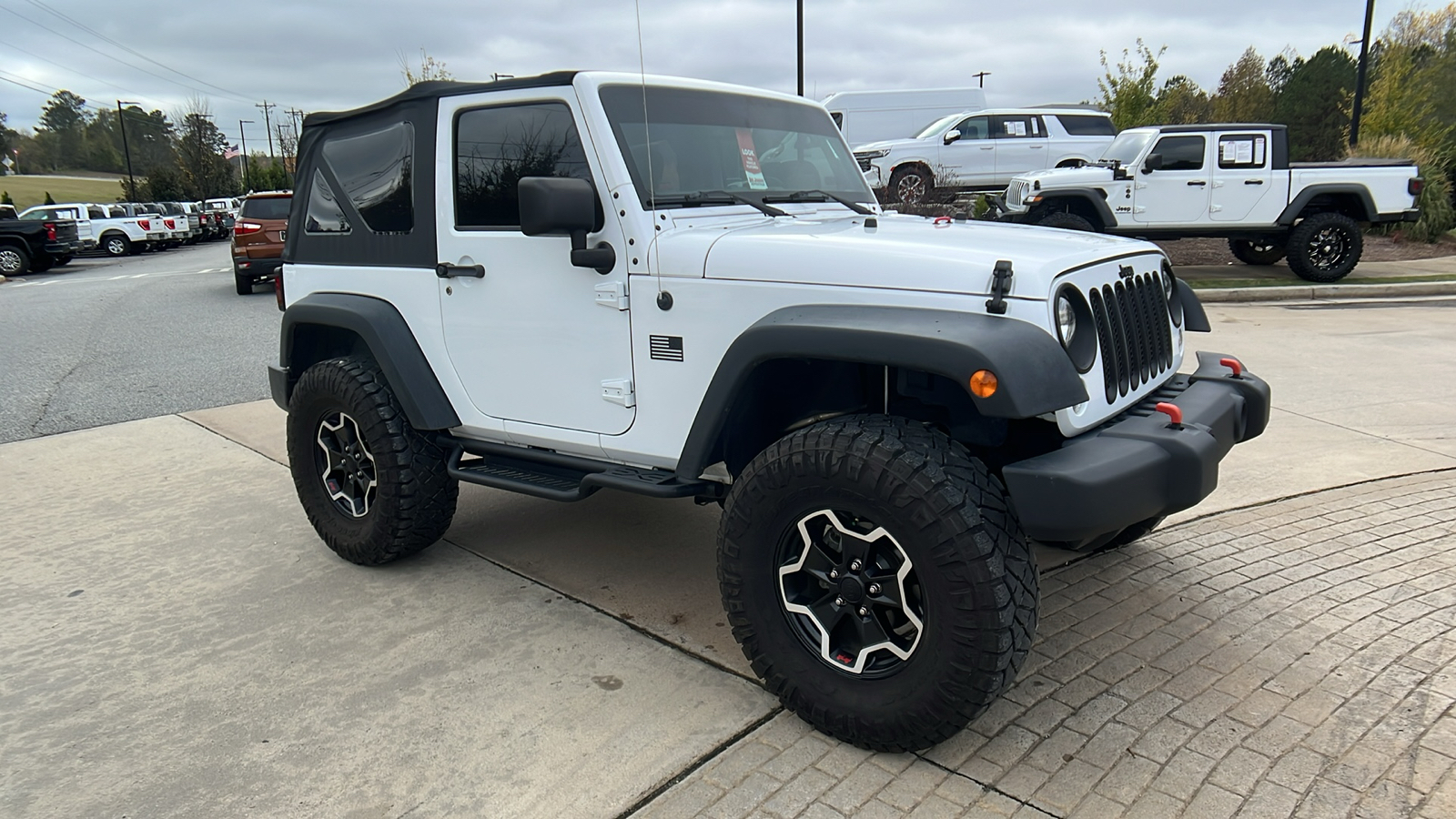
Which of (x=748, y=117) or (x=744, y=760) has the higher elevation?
(x=748, y=117)

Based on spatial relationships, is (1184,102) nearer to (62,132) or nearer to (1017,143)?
(1017,143)

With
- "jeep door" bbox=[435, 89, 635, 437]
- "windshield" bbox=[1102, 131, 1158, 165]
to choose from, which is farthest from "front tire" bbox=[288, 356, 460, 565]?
"windshield" bbox=[1102, 131, 1158, 165]

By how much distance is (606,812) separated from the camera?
2553mm

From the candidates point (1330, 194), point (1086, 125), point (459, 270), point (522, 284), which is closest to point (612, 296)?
point (522, 284)

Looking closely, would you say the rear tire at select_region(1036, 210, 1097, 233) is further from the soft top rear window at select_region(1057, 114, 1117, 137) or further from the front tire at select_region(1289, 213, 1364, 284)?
the soft top rear window at select_region(1057, 114, 1117, 137)

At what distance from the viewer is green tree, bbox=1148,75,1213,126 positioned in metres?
30.2

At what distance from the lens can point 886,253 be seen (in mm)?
2775

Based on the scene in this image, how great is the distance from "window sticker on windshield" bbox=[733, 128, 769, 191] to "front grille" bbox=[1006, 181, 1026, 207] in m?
10.0

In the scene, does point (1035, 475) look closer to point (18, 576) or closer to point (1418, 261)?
point (18, 576)

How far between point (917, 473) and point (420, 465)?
2.28 meters

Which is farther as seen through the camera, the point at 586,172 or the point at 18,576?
the point at 18,576

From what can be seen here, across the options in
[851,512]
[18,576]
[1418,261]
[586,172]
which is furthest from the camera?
[1418,261]

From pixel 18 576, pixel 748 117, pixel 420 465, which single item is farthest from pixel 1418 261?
pixel 18 576

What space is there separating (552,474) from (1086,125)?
17777mm
